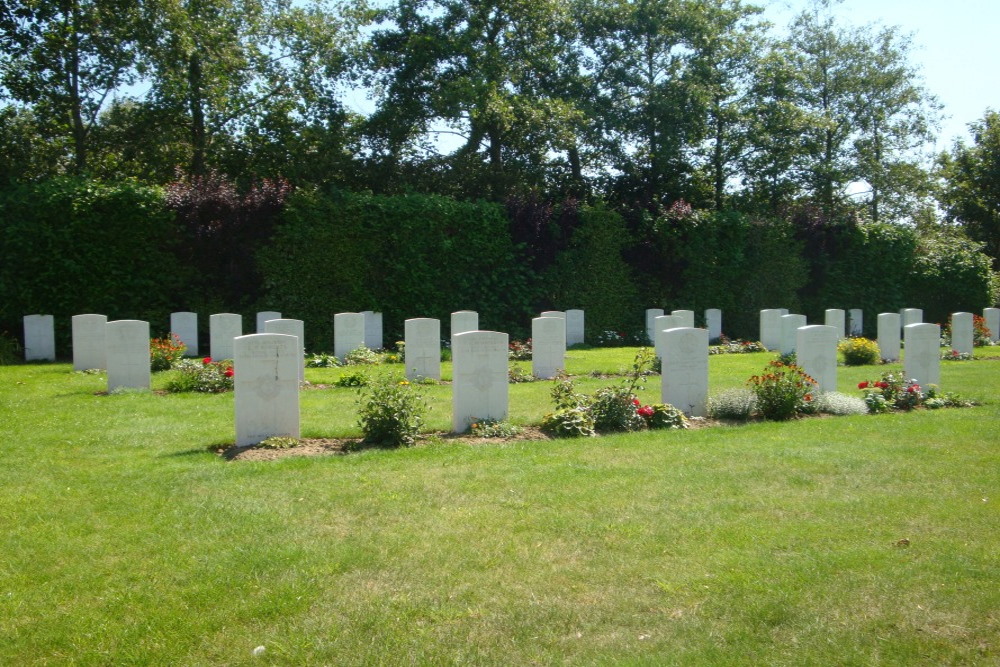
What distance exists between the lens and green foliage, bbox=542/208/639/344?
2523 centimetres

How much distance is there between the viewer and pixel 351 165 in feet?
87.7

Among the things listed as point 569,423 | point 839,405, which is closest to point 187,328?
point 569,423

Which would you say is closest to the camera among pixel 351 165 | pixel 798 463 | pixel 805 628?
pixel 805 628

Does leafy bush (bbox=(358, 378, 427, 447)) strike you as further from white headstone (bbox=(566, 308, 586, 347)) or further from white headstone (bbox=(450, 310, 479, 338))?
white headstone (bbox=(566, 308, 586, 347))

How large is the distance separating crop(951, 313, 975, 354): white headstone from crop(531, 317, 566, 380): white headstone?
1016 centimetres

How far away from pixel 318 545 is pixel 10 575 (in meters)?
1.79

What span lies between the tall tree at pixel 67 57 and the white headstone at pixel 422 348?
48.0 ft

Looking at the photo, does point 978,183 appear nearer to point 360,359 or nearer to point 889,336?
point 889,336

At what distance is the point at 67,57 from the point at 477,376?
19479 millimetres

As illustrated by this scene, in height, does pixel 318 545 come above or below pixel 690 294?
below

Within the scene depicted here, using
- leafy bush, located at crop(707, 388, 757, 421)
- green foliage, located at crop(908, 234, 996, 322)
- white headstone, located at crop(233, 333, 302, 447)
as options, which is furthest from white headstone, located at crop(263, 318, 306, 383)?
green foliage, located at crop(908, 234, 996, 322)

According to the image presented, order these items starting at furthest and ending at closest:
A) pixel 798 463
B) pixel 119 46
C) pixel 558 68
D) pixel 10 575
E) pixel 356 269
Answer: pixel 558 68 < pixel 119 46 < pixel 356 269 < pixel 798 463 < pixel 10 575

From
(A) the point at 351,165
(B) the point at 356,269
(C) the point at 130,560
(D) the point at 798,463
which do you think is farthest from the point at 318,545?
(A) the point at 351,165

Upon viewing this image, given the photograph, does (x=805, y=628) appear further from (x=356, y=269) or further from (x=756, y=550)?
(x=356, y=269)
